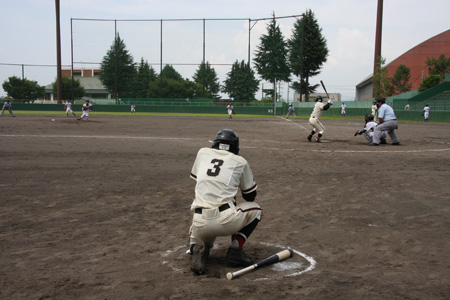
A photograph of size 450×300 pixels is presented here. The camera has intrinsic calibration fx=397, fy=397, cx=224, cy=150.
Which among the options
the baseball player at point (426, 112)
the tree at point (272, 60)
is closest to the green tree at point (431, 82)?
the baseball player at point (426, 112)

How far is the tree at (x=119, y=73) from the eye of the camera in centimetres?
5931

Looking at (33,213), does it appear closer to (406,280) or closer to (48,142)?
(406,280)

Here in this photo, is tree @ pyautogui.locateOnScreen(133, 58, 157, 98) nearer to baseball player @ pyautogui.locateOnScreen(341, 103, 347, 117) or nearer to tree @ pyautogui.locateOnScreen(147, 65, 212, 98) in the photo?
tree @ pyautogui.locateOnScreen(147, 65, 212, 98)

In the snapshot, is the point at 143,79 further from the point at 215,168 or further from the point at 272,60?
the point at 215,168

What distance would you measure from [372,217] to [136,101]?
56804mm

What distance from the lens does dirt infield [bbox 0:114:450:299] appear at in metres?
3.61

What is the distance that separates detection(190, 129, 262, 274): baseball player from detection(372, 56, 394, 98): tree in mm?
49819

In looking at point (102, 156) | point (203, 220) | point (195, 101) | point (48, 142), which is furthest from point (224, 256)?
point (195, 101)

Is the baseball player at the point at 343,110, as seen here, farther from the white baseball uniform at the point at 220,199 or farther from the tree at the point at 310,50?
the white baseball uniform at the point at 220,199

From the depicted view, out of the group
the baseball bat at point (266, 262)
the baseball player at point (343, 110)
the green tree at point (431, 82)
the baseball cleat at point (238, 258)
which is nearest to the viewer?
the baseball bat at point (266, 262)

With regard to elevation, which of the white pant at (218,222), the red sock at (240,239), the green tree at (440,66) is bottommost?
the red sock at (240,239)

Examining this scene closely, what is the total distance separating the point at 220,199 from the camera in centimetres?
399

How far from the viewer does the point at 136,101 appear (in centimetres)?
5988

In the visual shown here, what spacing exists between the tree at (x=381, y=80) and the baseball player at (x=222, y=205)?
1961 inches
